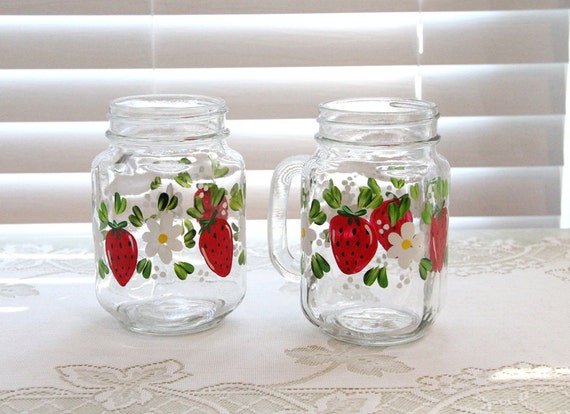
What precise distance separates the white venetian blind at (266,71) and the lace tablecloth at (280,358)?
1.42 ft

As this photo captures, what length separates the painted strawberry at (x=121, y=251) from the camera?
0.94 metres

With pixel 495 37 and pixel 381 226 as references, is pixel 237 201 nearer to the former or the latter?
pixel 381 226

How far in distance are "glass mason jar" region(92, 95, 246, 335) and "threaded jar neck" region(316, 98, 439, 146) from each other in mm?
122

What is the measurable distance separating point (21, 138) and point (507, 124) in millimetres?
856

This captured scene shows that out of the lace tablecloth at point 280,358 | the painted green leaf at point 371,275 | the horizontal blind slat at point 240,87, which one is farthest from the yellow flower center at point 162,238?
the horizontal blind slat at point 240,87

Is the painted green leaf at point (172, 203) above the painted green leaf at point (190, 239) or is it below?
above

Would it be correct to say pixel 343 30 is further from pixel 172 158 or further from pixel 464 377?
pixel 464 377

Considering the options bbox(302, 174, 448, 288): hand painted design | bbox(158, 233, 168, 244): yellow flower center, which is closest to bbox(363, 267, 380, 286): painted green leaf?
bbox(302, 174, 448, 288): hand painted design

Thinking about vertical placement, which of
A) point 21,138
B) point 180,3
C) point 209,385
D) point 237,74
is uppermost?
point 180,3

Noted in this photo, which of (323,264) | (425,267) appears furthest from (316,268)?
(425,267)

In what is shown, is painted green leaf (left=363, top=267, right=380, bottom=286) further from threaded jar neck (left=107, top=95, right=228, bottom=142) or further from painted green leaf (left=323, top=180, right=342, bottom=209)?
threaded jar neck (left=107, top=95, right=228, bottom=142)

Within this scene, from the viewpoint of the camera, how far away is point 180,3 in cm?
149

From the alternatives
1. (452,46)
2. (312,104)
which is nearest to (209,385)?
(312,104)

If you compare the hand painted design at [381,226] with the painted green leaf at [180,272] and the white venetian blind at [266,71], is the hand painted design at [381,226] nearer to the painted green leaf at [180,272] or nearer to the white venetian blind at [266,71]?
the painted green leaf at [180,272]
